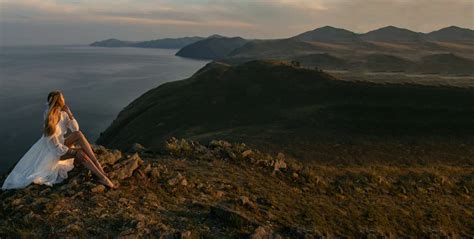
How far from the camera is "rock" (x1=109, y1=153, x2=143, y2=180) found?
13406 mm

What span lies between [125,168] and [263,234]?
515cm

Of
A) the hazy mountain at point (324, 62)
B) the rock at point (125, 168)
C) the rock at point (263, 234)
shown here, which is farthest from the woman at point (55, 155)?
the hazy mountain at point (324, 62)

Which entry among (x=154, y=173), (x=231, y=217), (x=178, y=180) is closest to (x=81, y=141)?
(x=154, y=173)

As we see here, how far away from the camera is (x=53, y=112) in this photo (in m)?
12.2

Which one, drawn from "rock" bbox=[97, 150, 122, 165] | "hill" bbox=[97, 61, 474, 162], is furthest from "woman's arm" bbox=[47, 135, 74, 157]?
"hill" bbox=[97, 61, 474, 162]

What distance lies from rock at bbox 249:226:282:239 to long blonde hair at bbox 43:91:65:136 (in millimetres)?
6439

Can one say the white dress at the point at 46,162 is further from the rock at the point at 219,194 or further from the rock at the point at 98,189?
the rock at the point at 219,194

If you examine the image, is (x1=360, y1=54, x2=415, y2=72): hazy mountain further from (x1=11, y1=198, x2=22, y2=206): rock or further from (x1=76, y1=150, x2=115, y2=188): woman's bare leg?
(x1=11, y1=198, x2=22, y2=206): rock

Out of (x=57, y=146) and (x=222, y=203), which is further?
(x=222, y=203)

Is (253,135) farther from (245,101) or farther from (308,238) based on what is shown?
(308,238)

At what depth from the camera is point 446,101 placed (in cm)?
5809

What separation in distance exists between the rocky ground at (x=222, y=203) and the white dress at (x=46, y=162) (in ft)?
1.24

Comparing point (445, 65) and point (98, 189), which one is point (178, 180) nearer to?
point (98, 189)

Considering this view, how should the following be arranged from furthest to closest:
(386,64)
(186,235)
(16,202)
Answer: (386,64) → (16,202) → (186,235)
